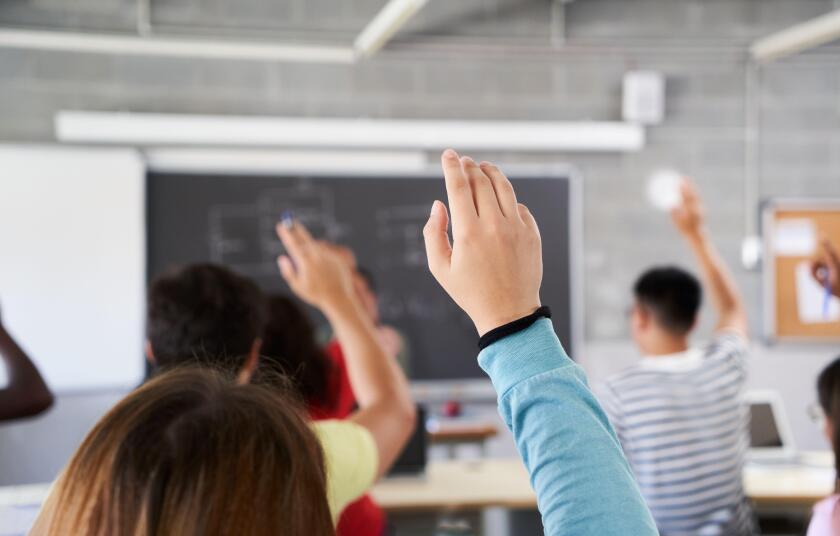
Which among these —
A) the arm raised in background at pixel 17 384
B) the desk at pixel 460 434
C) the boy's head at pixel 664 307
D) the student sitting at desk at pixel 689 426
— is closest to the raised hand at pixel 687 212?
the student sitting at desk at pixel 689 426

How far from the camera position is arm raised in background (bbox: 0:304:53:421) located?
1733 millimetres

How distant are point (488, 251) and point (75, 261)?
4.31 metres

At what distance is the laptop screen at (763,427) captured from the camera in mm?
3689

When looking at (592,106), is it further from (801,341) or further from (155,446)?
(155,446)

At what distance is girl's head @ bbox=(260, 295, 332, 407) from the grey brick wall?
9.34 feet

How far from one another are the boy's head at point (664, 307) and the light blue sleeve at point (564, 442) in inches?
85.7

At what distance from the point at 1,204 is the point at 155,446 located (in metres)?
4.29

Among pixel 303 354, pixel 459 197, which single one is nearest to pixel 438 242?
pixel 459 197

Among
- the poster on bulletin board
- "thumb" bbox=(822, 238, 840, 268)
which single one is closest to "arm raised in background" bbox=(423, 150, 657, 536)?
"thumb" bbox=(822, 238, 840, 268)

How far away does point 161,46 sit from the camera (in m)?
4.77

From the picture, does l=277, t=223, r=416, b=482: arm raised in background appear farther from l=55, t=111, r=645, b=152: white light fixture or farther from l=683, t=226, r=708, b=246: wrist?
l=55, t=111, r=645, b=152: white light fixture

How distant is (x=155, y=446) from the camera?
650mm

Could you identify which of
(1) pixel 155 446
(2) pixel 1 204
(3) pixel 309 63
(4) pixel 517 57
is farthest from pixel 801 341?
(1) pixel 155 446

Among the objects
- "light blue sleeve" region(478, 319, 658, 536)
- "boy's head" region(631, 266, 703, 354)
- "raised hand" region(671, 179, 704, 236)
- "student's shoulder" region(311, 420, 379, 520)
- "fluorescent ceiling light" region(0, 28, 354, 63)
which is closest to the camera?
"light blue sleeve" region(478, 319, 658, 536)
